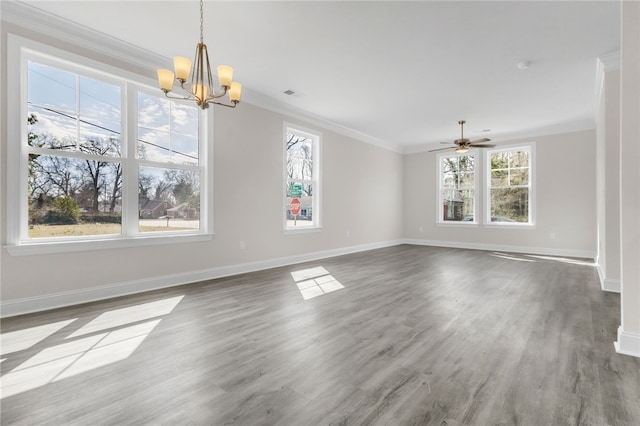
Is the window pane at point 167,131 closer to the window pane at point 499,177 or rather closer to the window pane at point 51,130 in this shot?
the window pane at point 51,130

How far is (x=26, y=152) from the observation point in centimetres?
302

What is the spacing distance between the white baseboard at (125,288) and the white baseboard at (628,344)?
14.4 feet

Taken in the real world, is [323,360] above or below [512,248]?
below

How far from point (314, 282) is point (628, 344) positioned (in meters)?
3.17

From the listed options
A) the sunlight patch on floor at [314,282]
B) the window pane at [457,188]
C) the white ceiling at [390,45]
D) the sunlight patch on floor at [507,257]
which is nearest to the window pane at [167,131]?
the white ceiling at [390,45]

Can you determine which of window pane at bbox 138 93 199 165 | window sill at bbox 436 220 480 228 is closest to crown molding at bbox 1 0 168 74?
window pane at bbox 138 93 199 165

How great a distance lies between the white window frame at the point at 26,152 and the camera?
2.92 meters

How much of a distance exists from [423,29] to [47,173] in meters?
4.28

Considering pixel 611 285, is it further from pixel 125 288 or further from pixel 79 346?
pixel 125 288

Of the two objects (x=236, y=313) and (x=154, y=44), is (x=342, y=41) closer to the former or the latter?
(x=154, y=44)

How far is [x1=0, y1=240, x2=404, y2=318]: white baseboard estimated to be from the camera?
2977mm

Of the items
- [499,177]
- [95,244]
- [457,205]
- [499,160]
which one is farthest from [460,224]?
[95,244]

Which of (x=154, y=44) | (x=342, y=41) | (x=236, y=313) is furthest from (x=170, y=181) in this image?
(x=342, y=41)

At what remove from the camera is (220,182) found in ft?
15.1
